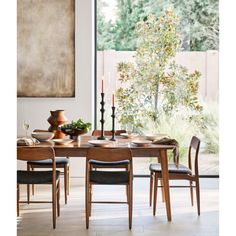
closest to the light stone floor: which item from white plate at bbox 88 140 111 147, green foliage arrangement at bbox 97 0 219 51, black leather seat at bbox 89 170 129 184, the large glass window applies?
black leather seat at bbox 89 170 129 184

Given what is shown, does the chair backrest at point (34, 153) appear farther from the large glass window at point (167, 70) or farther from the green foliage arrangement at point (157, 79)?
the green foliage arrangement at point (157, 79)

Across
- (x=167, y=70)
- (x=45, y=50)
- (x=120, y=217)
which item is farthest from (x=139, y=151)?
(x=45, y=50)

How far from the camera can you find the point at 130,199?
12.7ft

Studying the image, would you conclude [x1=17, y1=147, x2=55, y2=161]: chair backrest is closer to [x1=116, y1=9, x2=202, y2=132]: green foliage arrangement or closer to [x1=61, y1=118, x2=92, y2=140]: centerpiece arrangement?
[x1=61, y1=118, x2=92, y2=140]: centerpiece arrangement

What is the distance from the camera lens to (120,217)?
4301 mm

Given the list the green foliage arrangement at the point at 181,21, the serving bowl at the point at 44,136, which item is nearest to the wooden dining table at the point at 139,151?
the serving bowl at the point at 44,136

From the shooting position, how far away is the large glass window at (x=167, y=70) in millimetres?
6016

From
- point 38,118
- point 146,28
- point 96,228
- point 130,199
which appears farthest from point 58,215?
point 146,28

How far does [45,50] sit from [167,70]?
1.56 m

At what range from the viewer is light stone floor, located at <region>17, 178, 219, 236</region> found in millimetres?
3867

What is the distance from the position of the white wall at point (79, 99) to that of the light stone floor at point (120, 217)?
0.97 metres

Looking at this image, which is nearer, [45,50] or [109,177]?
[109,177]

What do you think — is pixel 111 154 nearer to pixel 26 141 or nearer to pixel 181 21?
pixel 26 141

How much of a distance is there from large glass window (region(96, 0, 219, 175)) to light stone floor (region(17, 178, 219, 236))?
0.91 meters
